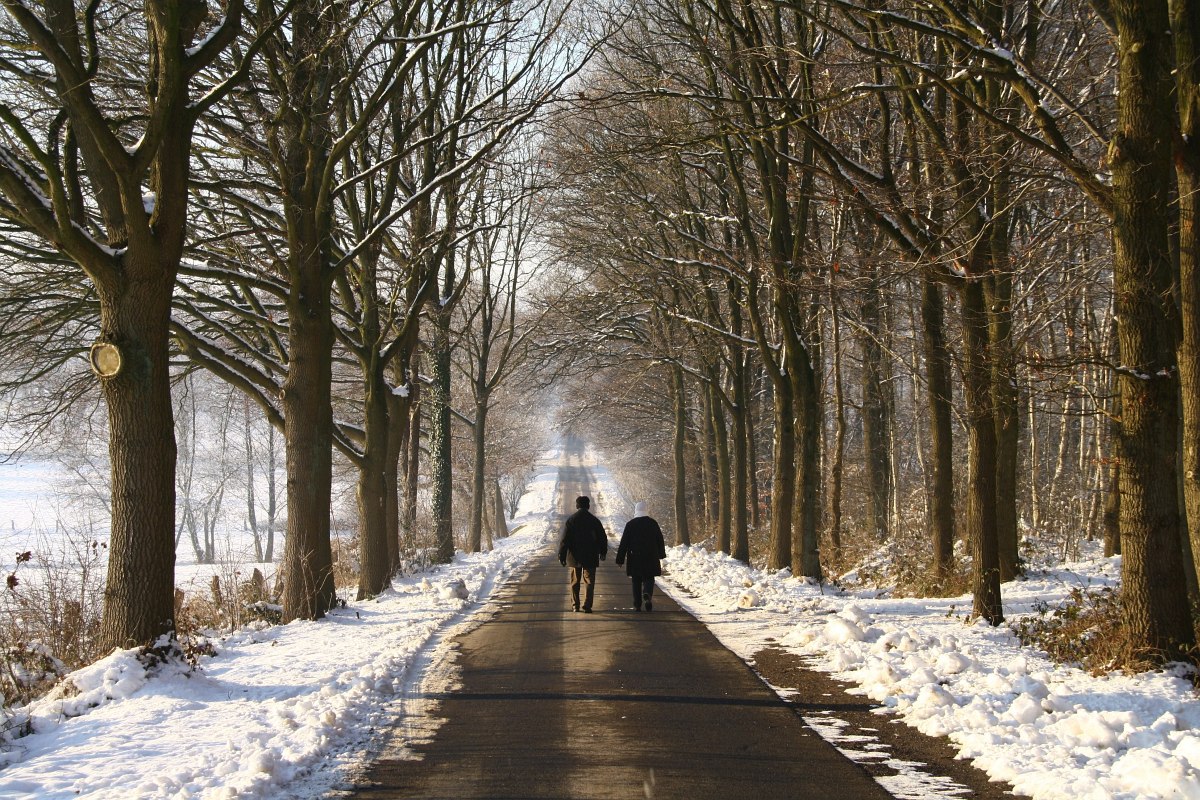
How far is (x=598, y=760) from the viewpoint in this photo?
5.77 m

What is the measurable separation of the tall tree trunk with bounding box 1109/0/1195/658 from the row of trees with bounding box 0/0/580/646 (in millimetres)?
7107

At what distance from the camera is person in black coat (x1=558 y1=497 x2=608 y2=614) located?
14172 millimetres

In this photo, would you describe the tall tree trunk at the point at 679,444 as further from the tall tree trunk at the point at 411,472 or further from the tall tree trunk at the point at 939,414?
the tall tree trunk at the point at 939,414

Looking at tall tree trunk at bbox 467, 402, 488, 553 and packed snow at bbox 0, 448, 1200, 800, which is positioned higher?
tall tree trunk at bbox 467, 402, 488, 553

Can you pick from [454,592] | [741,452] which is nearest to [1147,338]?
[454,592]

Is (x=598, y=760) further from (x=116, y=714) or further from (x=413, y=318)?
(x=413, y=318)

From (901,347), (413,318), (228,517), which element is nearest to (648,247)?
(413,318)

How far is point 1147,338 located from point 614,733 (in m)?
5.17

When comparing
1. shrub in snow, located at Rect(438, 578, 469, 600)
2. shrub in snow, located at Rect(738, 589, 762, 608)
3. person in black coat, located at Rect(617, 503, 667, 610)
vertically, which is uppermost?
person in black coat, located at Rect(617, 503, 667, 610)

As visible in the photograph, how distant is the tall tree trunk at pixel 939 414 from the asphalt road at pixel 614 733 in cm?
539

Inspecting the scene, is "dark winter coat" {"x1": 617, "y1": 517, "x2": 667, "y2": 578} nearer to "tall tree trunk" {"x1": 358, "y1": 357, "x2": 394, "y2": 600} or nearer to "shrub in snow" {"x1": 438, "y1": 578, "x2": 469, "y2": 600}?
"shrub in snow" {"x1": 438, "y1": 578, "x2": 469, "y2": 600}

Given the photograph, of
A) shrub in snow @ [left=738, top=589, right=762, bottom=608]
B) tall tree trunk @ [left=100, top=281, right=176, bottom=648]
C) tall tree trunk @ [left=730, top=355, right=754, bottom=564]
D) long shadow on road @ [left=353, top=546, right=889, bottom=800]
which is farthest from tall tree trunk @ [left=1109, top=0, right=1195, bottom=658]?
tall tree trunk @ [left=730, top=355, right=754, bottom=564]

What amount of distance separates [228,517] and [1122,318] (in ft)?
258

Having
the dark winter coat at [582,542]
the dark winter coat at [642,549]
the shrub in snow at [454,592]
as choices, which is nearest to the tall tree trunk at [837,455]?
the dark winter coat at [642,549]
